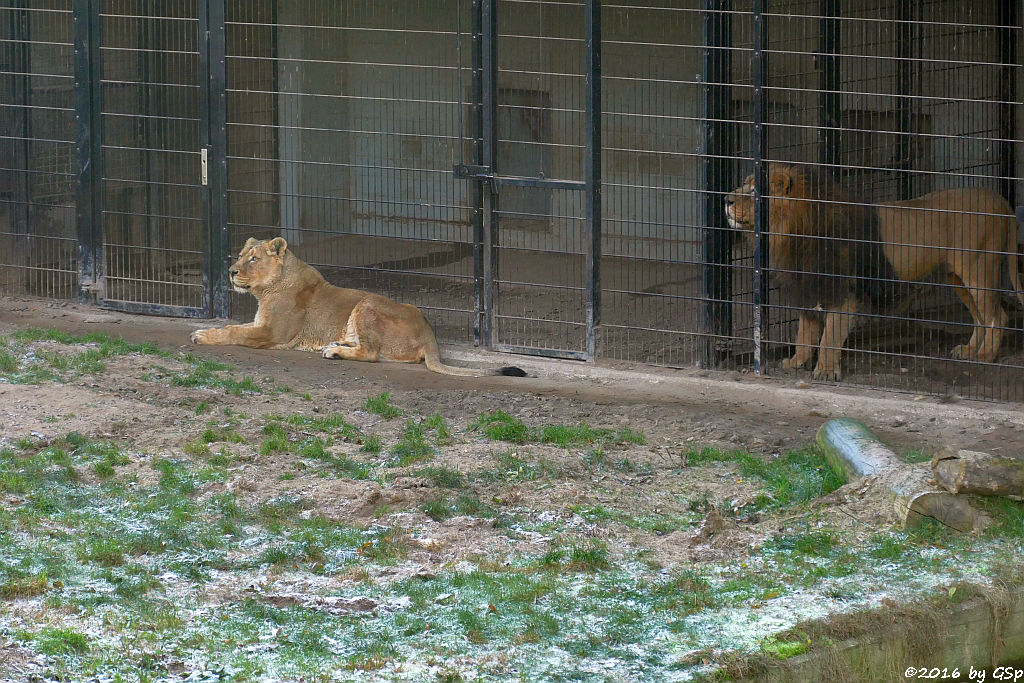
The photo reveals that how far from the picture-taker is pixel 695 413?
8781 mm

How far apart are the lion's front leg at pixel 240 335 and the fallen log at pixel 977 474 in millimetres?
5397

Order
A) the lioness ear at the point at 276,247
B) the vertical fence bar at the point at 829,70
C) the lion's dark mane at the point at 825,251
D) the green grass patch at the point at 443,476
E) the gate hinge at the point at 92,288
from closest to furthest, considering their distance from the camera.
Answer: the green grass patch at the point at 443,476, the lion's dark mane at the point at 825,251, the vertical fence bar at the point at 829,70, the lioness ear at the point at 276,247, the gate hinge at the point at 92,288

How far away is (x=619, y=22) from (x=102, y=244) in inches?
205

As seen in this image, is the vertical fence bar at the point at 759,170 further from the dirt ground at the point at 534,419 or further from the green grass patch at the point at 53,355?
the green grass patch at the point at 53,355

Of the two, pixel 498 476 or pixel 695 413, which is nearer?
pixel 498 476

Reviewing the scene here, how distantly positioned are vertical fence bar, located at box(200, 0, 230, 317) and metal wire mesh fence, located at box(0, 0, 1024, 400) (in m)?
0.02

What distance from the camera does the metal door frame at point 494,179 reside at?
9.82m

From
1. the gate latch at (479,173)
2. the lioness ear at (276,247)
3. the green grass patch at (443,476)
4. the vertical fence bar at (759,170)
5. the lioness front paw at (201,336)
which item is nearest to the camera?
the green grass patch at (443,476)

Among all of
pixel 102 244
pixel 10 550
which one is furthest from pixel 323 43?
pixel 10 550

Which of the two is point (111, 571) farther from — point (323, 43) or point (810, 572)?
point (323, 43)

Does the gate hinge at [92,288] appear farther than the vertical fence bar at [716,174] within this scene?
Yes

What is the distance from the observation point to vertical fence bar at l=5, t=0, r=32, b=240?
12.4 m

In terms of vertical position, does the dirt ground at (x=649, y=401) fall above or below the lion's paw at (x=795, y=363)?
below

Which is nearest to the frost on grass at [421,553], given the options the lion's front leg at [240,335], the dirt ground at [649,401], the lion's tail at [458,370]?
the dirt ground at [649,401]
